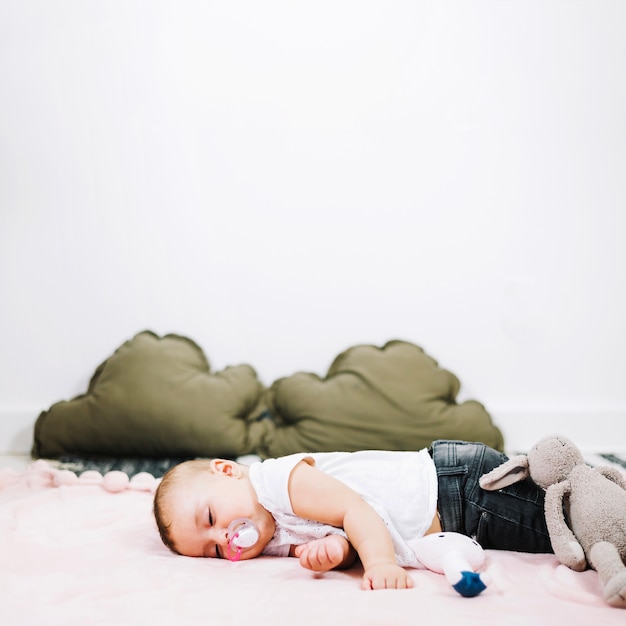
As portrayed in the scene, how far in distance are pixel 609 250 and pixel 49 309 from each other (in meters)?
1.66

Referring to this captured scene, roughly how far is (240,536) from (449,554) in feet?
0.97

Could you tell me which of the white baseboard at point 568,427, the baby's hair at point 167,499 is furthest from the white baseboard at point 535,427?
the baby's hair at point 167,499

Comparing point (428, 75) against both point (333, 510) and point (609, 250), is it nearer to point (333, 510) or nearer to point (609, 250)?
point (609, 250)

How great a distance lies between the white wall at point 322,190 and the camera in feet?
6.17

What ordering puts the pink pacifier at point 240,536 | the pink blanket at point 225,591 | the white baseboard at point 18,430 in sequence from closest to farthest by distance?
the pink blanket at point 225,591, the pink pacifier at point 240,536, the white baseboard at point 18,430

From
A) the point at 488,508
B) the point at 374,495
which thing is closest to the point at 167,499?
the point at 374,495

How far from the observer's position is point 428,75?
192 cm

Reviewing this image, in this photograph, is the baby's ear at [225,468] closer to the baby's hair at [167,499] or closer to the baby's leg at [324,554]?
the baby's hair at [167,499]

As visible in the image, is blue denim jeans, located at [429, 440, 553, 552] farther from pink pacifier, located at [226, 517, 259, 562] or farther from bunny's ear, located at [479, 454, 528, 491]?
pink pacifier, located at [226, 517, 259, 562]

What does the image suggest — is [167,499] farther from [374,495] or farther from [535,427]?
[535,427]

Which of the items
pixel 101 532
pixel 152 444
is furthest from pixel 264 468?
pixel 152 444

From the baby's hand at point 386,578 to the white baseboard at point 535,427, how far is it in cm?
113

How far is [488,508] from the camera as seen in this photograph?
3.24 feet

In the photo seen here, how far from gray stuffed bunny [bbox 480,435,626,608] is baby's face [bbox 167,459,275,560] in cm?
35
